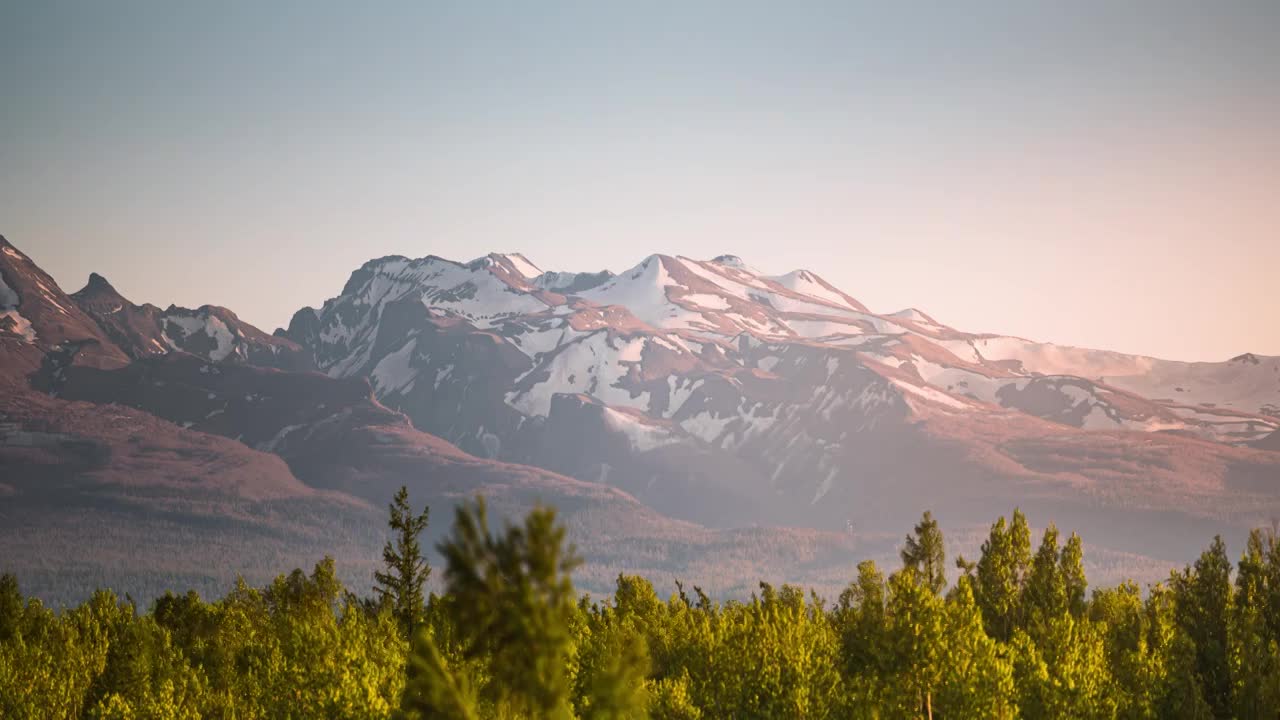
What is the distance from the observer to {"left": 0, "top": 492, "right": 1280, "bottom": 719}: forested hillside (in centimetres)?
3106

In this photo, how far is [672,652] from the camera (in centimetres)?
9425

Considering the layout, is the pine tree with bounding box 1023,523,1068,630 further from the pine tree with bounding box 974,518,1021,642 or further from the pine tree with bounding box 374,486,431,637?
the pine tree with bounding box 374,486,431,637

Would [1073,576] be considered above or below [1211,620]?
above

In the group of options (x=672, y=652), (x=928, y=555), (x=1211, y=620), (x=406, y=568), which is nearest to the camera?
(x=406, y=568)

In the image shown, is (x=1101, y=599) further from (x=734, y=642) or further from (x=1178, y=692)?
(x=734, y=642)

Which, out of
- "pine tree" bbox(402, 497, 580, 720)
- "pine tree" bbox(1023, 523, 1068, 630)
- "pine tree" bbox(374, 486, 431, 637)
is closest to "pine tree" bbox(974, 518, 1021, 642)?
"pine tree" bbox(1023, 523, 1068, 630)

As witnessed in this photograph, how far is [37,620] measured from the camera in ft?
403

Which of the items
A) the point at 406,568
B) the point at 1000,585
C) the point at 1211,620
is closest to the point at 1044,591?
the point at 1000,585

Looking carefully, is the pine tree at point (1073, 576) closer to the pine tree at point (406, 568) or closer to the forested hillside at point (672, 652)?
the forested hillside at point (672, 652)

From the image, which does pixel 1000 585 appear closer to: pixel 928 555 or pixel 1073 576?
pixel 1073 576

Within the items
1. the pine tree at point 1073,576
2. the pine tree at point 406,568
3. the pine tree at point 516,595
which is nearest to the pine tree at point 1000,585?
the pine tree at point 1073,576

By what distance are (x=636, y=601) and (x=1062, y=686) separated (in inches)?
2042

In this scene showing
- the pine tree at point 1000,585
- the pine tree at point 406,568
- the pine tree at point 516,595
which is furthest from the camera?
the pine tree at point 1000,585

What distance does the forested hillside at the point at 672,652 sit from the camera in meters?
31.1
